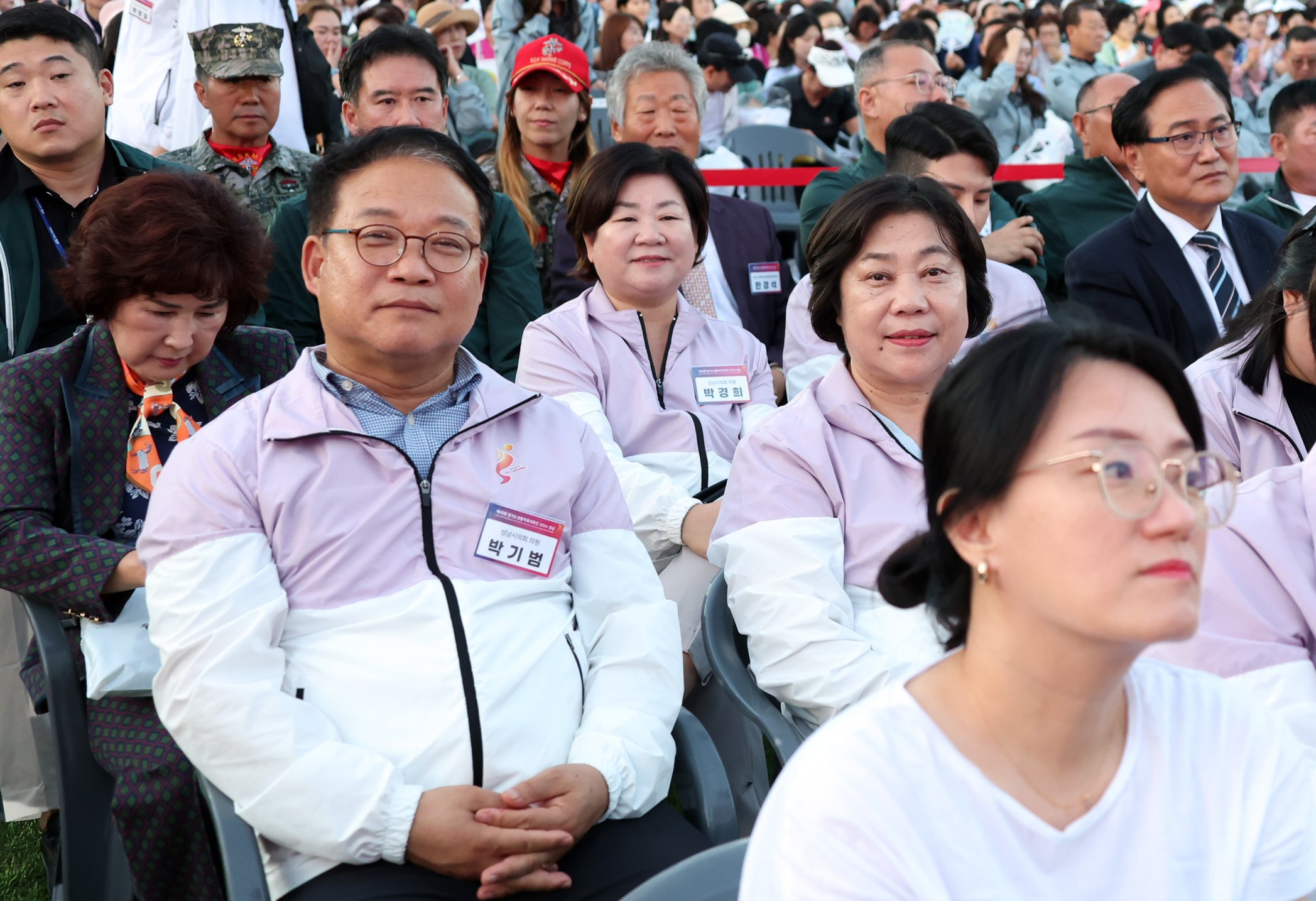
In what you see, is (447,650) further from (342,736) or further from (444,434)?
(444,434)

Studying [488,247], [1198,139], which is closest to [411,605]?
[488,247]

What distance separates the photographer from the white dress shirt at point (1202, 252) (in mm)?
3803

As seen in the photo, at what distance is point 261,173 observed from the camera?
157 inches

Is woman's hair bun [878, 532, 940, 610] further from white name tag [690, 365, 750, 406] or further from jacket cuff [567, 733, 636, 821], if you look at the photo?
white name tag [690, 365, 750, 406]

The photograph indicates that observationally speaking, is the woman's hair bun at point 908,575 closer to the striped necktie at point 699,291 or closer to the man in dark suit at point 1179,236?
the man in dark suit at point 1179,236

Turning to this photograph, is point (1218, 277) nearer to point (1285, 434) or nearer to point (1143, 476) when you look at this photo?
point (1285, 434)

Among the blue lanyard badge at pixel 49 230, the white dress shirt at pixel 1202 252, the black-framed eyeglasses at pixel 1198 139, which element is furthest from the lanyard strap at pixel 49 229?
the black-framed eyeglasses at pixel 1198 139

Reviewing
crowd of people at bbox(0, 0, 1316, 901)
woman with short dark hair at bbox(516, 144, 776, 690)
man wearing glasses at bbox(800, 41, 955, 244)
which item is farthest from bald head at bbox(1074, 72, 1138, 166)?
woman with short dark hair at bbox(516, 144, 776, 690)

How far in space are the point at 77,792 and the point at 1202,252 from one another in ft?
11.8

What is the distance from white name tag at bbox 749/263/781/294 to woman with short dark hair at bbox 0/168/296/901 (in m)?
1.98

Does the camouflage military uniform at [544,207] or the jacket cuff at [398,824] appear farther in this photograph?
the camouflage military uniform at [544,207]

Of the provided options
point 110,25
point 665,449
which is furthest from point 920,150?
point 110,25

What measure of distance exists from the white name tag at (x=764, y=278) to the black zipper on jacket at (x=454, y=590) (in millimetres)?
2328

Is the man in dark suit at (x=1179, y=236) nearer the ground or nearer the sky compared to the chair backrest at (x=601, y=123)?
nearer the ground
